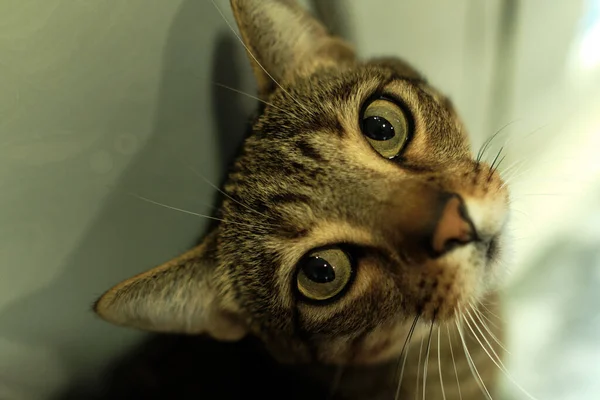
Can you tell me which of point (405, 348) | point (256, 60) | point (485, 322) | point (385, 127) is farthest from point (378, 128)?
point (485, 322)

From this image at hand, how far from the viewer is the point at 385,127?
1034 mm

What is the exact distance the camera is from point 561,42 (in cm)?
174

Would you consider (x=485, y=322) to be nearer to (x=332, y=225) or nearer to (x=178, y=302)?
(x=332, y=225)

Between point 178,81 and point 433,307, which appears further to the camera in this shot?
point 178,81

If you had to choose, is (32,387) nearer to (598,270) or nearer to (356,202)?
(356,202)

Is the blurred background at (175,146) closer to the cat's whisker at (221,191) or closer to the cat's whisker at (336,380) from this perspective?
the cat's whisker at (221,191)

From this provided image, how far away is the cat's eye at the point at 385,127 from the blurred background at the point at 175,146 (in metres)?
0.34

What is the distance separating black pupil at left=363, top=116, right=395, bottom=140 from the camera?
1.03 meters

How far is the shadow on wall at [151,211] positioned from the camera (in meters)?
1.11

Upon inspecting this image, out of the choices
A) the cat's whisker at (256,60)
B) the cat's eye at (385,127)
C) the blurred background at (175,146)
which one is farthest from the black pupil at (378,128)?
the blurred background at (175,146)

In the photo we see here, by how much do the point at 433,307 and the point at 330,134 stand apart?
1.31 feet

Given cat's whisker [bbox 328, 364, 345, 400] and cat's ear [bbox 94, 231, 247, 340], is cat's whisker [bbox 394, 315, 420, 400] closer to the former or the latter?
cat's whisker [bbox 328, 364, 345, 400]

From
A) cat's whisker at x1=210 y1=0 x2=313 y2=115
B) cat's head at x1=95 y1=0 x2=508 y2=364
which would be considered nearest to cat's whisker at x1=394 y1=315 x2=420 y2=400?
cat's head at x1=95 y1=0 x2=508 y2=364

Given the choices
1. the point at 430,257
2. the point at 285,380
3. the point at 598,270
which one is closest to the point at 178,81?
the point at 430,257
